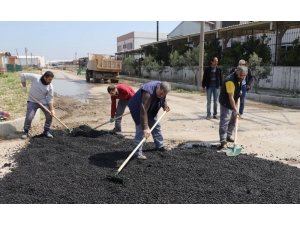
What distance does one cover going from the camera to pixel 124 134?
652 cm

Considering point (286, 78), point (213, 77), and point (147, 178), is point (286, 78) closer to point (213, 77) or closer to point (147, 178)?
point (213, 77)

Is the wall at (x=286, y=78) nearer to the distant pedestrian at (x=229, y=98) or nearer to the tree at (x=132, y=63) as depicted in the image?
the distant pedestrian at (x=229, y=98)

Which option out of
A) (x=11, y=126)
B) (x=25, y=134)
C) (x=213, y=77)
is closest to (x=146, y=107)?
(x=25, y=134)

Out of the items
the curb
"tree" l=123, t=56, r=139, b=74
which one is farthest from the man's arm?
"tree" l=123, t=56, r=139, b=74

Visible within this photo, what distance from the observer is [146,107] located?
4188mm

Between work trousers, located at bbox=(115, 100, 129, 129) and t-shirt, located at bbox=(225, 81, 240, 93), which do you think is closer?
t-shirt, located at bbox=(225, 81, 240, 93)

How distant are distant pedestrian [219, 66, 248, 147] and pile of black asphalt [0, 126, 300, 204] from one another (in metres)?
0.42

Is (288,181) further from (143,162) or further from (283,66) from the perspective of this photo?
(283,66)

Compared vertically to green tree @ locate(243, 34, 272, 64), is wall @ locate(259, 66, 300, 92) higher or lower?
lower

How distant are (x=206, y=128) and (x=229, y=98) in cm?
203

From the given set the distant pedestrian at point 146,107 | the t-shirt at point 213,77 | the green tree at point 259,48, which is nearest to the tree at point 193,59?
the green tree at point 259,48

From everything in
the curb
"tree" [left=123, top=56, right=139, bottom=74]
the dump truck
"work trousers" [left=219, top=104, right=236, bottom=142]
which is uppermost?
"tree" [left=123, top=56, right=139, bottom=74]

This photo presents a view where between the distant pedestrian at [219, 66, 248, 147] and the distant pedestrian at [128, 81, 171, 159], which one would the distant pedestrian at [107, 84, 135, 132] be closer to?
the distant pedestrian at [128, 81, 171, 159]

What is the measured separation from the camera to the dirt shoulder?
5297 mm
